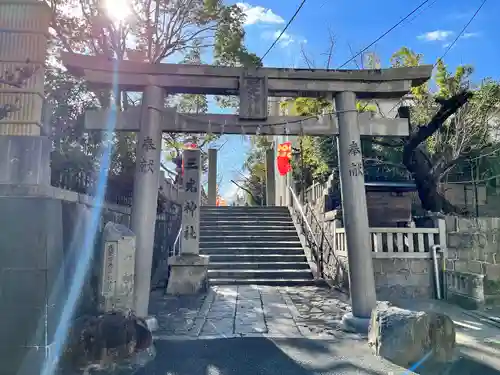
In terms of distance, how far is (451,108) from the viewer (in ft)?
28.9

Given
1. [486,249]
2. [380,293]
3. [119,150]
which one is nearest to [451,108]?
[486,249]

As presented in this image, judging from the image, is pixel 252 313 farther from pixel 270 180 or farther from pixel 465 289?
pixel 270 180

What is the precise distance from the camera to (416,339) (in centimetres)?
455

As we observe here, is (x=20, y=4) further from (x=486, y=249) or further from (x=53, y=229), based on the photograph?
(x=486, y=249)

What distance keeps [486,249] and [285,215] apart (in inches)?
349

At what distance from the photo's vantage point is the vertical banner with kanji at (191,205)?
33.2 feet

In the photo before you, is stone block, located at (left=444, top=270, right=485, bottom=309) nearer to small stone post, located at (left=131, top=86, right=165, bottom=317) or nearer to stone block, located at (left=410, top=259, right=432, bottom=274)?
stone block, located at (left=410, top=259, right=432, bottom=274)

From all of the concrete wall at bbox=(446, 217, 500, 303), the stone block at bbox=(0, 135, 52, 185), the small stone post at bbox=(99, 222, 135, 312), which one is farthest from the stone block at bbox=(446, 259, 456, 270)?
the stone block at bbox=(0, 135, 52, 185)

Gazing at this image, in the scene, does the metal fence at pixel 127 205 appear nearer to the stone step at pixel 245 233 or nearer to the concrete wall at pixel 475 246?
the stone step at pixel 245 233

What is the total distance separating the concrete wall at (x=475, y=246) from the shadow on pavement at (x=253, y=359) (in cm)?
451

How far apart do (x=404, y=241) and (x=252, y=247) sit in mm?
5540

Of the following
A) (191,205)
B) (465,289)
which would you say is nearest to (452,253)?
(465,289)

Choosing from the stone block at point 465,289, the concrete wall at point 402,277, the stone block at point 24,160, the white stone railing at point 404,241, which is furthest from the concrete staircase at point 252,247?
the stone block at point 24,160

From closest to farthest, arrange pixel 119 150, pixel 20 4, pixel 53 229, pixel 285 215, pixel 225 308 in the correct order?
pixel 53 229, pixel 20 4, pixel 225 308, pixel 119 150, pixel 285 215
